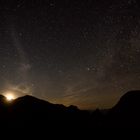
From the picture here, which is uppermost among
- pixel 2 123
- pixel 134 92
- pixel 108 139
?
pixel 134 92

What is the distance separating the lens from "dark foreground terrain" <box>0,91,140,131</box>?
4097cm

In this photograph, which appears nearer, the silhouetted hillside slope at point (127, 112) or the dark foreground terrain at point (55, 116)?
the dark foreground terrain at point (55, 116)

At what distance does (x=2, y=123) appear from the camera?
40031 millimetres

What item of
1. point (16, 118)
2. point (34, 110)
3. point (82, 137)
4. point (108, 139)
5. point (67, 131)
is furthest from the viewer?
point (34, 110)

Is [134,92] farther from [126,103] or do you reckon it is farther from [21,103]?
[21,103]

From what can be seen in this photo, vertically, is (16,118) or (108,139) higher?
(16,118)

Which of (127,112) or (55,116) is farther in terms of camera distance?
(55,116)

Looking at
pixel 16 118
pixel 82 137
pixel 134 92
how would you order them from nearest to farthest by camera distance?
1. pixel 82 137
2. pixel 16 118
3. pixel 134 92

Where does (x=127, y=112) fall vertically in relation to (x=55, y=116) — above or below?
above

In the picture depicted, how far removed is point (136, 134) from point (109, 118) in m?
13.6

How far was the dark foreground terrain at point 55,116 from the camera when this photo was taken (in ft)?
134

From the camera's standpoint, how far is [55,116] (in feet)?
153

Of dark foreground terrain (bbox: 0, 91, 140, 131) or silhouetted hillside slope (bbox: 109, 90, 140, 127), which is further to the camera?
silhouetted hillside slope (bbox: 109, 90, 140, 127)

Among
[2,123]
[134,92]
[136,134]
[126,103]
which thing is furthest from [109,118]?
[2,123]
